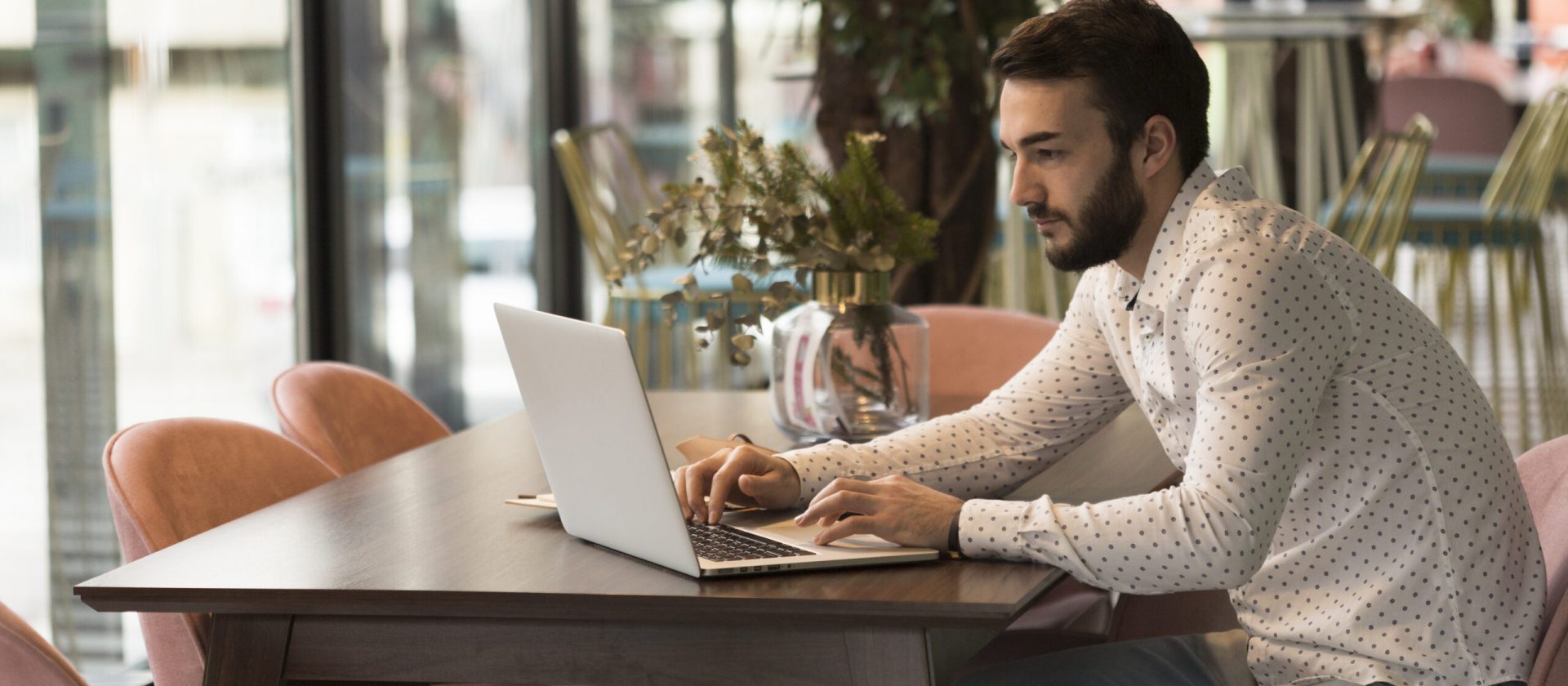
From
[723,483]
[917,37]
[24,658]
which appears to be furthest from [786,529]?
[917,37]

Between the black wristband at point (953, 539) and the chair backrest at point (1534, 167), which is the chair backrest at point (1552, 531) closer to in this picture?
the black wristband at point (953, 539)

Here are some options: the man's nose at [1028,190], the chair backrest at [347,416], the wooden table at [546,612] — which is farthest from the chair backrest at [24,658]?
the man's nose at [1028,190]

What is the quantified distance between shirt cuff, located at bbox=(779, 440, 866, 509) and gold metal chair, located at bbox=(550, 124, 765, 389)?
180 cm

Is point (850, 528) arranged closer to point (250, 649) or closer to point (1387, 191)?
point (250, 649)

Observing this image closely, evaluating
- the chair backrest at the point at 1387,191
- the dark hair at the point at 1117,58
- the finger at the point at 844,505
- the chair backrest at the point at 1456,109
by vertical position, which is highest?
the chair backrest at the point at 1456,109

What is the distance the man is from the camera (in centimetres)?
133

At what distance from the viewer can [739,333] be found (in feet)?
6.47

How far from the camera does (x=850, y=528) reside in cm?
135

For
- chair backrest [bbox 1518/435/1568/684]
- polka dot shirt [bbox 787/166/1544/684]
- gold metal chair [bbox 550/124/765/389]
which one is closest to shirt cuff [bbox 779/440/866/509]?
polka dot shirt [bbox 787/166/1544/684]

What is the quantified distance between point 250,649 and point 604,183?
3183 millimetres

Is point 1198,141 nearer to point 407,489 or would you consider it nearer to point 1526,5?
point 407,489

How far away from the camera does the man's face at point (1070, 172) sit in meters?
1.51

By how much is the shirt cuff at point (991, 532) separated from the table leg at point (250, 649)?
1.80 ft

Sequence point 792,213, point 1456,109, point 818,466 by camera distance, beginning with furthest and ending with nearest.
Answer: point 1456,109 < point 792,213 < point 818,466
